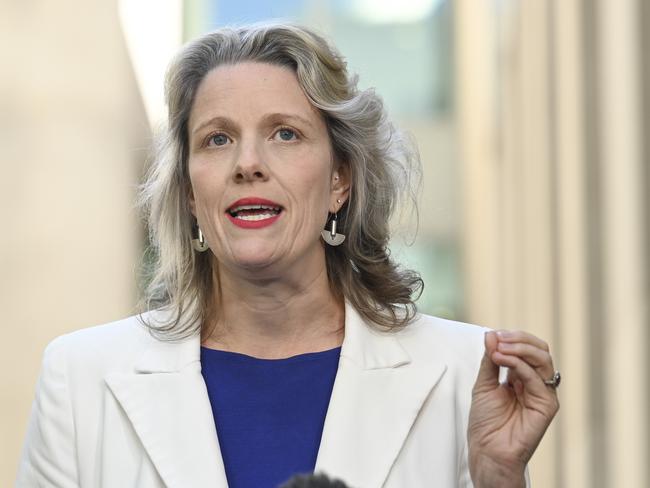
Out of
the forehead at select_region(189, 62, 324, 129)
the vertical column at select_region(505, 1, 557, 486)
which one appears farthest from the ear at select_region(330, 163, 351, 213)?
the vertical column at select_region(505, 1, 557, 486)

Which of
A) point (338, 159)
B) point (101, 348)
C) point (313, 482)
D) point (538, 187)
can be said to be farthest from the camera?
point (538, 187)

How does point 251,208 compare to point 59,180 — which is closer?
point 251,208

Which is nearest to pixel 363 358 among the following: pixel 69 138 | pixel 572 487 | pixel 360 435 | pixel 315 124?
pixel 360 435

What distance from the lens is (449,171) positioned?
25297 mm

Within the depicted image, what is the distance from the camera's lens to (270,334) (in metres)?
3.45

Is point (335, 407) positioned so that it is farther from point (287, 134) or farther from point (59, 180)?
point (59, 180)

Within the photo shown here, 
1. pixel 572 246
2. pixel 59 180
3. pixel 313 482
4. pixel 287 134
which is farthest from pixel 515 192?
pixel 313 482

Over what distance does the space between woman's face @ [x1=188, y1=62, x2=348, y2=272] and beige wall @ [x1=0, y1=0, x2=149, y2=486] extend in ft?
22.0

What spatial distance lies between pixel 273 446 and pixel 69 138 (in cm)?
922

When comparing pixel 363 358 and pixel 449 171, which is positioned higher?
pixel 363 358

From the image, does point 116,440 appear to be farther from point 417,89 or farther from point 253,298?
point 417,89

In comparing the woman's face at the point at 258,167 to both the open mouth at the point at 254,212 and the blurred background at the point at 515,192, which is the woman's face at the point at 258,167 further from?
the blurred background at the point at 515,192

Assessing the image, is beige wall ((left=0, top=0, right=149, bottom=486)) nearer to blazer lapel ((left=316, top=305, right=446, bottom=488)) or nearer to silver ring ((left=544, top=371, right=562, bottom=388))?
blazer lapel ((left=316, top=305, right=446, bottom=488))

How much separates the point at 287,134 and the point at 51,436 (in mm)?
879
